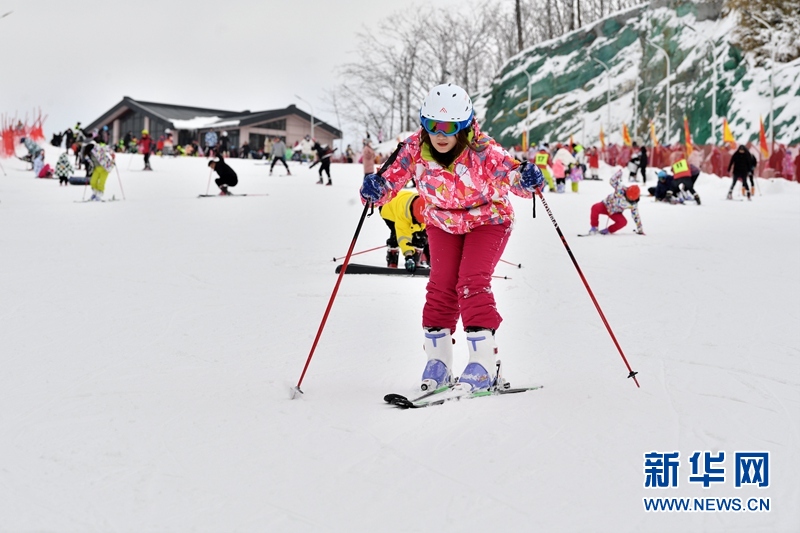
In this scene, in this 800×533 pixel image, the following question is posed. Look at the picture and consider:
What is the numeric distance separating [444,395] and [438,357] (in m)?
0.24

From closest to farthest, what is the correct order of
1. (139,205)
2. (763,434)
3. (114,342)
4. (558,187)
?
(763,434) → (114,342) → (139,205) → (558,187)

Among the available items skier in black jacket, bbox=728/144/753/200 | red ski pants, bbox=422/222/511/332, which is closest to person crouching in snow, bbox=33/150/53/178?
skier in black jacket, bbox=728/144/753/200

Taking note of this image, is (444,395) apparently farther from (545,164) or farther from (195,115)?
(195,115)

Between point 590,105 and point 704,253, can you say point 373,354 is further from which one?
point 590,105

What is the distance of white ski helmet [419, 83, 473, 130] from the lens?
3219 mm

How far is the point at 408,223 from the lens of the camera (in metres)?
6.63

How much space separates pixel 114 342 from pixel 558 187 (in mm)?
17379

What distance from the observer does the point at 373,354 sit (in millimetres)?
4164

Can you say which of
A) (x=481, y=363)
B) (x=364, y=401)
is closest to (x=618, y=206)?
(x=481, y=363)

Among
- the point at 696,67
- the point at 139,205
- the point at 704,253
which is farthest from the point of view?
the point at 696,67

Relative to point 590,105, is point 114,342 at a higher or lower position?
lower

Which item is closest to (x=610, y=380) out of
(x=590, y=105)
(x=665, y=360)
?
(x=665, y=360)

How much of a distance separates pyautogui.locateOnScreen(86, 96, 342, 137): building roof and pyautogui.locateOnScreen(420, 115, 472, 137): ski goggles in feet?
140

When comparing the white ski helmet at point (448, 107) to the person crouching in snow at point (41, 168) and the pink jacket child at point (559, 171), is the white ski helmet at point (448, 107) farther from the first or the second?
the person crouching in snow at point (41, 168)
